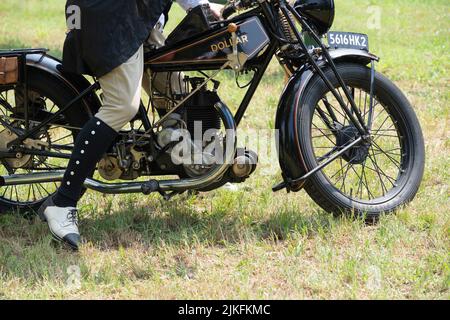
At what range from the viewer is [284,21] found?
4.21m

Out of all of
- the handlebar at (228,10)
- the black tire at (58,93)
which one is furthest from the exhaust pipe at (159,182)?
the handlebar at (228,10)

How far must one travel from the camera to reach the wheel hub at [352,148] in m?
4.38

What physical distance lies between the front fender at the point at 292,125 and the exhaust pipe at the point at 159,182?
0.91ft

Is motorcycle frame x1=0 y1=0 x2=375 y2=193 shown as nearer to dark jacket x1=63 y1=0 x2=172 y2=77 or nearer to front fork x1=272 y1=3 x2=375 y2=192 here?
front fork x1=272 y1=3 x2=375 y2=192

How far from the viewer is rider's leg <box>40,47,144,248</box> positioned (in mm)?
3992

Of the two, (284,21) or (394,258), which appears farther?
(284,21)

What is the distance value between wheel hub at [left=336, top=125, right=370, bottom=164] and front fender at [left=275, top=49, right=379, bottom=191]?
0.39m

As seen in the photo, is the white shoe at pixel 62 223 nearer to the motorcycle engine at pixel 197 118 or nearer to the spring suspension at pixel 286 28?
the motorcycle engine at pixel 197 118

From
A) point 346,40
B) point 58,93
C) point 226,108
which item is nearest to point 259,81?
point 226,108

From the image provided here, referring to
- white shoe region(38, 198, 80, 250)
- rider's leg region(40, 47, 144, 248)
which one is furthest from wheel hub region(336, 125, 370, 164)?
white shoe region(38, 198, 80, 250)

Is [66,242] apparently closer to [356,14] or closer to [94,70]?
[94,70]
